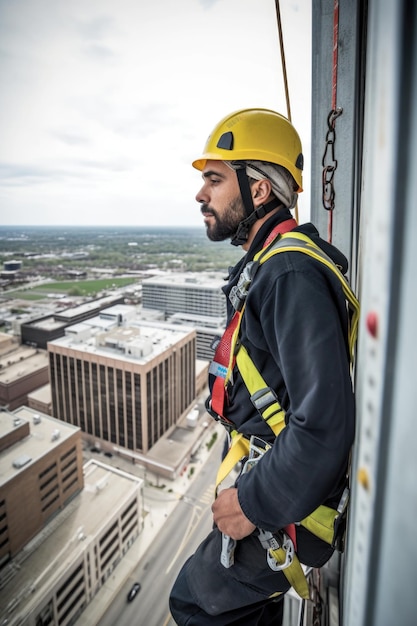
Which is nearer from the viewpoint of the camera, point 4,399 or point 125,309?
point 4,399

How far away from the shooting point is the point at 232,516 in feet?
2.85

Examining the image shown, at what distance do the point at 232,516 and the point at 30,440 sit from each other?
638 centimetres

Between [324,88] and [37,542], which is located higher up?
[324,88]

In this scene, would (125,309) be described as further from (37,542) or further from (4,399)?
(37,542)

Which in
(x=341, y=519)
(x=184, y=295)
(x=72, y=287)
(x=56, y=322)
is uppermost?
(x=341, y=519)

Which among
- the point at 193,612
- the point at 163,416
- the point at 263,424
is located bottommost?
the point at 163,416

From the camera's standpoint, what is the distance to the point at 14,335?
29.6 feet

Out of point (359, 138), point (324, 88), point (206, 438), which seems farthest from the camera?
point (206, 438)

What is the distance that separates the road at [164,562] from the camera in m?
6.32

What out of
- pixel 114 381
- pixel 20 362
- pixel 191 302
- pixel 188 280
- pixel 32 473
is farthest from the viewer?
pixel 188 280

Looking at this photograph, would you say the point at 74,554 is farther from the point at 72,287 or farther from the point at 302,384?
the point at 72,287

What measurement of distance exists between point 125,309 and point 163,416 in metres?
5.18

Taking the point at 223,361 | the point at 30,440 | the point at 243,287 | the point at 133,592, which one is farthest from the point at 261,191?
the point at 133,592

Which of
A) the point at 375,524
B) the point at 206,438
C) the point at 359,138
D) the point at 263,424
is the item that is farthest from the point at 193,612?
the point at 206,438
